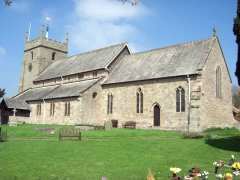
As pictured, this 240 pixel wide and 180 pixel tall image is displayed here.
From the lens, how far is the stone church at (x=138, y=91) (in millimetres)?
35594

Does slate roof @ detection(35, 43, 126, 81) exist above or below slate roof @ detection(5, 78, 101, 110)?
above

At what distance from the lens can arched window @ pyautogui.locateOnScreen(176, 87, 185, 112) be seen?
117ft

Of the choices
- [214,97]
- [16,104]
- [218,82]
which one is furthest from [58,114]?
[218,82]

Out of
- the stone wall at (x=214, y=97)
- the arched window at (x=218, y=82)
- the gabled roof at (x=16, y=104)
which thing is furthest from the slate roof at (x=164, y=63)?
the gabled roof at (x=16, y=104)

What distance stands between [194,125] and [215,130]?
8.20ft

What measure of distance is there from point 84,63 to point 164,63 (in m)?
15.5

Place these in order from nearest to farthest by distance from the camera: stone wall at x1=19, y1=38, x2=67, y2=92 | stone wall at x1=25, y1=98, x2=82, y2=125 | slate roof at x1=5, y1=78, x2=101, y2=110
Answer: stone wall at x1=25, y1=98, x2=82, y2=125 < slate roof at x1=5, y1=78, x2=101, y2=110 < stone wall at x1=19, y1=38, x2=67, y2=92

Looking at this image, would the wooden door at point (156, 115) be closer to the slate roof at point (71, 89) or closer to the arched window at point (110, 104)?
the arched window at point (110, 104)

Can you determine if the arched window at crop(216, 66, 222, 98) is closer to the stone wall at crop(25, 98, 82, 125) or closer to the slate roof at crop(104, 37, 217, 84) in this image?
the slate roof at crop(104, 37, 217, 84)

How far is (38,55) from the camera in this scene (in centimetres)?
6041

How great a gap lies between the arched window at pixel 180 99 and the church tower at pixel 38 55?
104 ft

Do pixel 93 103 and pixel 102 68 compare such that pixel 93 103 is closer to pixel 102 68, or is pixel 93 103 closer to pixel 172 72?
pixel 102 68

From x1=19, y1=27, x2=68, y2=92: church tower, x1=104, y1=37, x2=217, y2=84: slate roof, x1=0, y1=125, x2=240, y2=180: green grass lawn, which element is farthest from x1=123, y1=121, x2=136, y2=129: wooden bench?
x1=19, y1=27, x2=68, y2=92: church tower

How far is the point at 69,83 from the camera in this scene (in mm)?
Result: 49969
